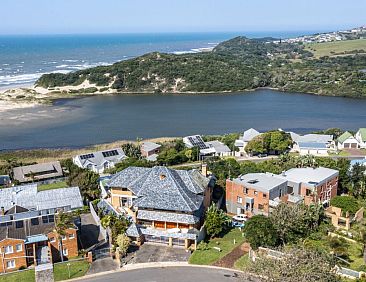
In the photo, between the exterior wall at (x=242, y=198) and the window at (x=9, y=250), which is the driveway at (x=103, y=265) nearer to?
the window at (x=9, y=250)

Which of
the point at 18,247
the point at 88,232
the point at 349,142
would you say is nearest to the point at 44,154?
the point at 88,232

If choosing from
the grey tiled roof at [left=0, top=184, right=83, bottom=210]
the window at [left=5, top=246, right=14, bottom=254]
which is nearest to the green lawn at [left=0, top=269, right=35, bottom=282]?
the window at [left=5, top=246, right=14, bottom=254]

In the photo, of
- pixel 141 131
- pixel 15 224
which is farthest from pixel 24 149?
pixel 15 224

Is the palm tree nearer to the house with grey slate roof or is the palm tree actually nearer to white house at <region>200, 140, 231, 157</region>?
the house with grey slate roof

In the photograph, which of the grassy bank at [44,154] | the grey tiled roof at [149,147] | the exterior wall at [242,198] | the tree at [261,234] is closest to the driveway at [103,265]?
the tree at [261,234]

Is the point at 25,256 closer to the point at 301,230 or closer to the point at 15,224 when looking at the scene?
the point at 15,224

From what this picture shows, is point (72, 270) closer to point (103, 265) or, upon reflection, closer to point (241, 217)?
point (103, 265)
